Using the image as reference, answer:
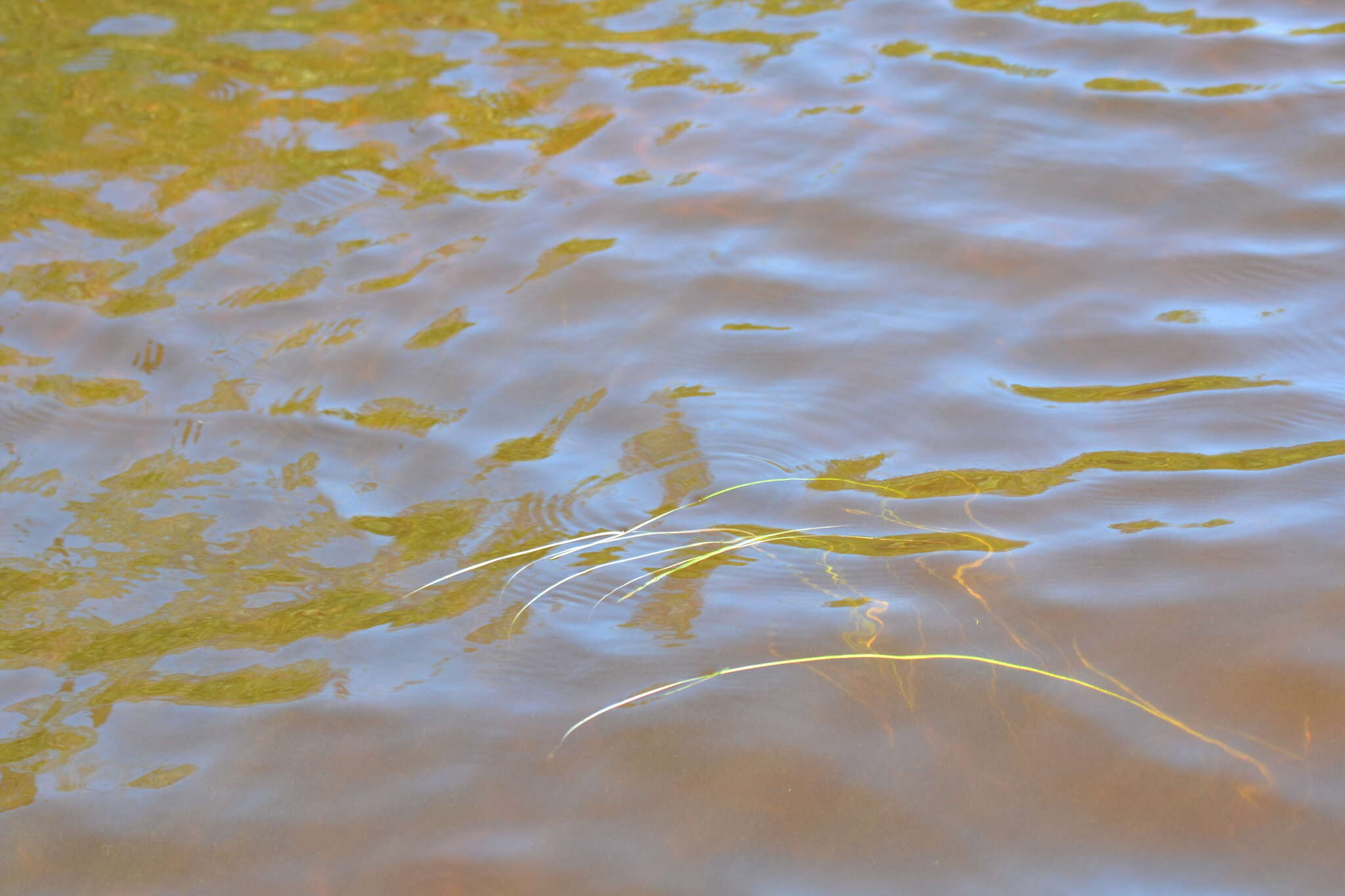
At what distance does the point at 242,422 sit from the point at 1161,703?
6.37 feet

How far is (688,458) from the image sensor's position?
230cm

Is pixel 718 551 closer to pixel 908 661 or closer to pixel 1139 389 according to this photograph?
pixel 908 661

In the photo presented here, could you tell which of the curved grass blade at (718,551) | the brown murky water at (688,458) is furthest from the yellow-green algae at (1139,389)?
the curved grass blade at (718,551)

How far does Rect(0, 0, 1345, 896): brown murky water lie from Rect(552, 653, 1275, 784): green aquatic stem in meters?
0.01

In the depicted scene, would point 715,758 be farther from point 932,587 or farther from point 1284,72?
point 1284,72

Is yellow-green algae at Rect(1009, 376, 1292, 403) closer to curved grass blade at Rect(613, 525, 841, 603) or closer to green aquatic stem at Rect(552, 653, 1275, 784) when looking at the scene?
curved grass blade at Rect(613, 525, 841, 603)

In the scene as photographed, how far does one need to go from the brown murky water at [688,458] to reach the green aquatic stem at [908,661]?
10 mm

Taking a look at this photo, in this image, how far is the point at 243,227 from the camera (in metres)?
3.23

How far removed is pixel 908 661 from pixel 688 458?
701 mm

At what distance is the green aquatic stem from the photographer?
164 cm

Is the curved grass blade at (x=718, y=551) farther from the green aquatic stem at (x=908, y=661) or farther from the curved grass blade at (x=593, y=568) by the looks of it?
the green aquatic stem at (x=908, y=661)

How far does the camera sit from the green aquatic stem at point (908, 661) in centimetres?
164

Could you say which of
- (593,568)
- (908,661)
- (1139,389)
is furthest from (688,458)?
(1139,389)

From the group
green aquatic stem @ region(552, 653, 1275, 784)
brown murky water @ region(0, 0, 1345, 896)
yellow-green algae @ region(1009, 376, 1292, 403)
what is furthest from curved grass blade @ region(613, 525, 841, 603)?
yellow-green algae @ region(1009, 376, 1292, 403)
